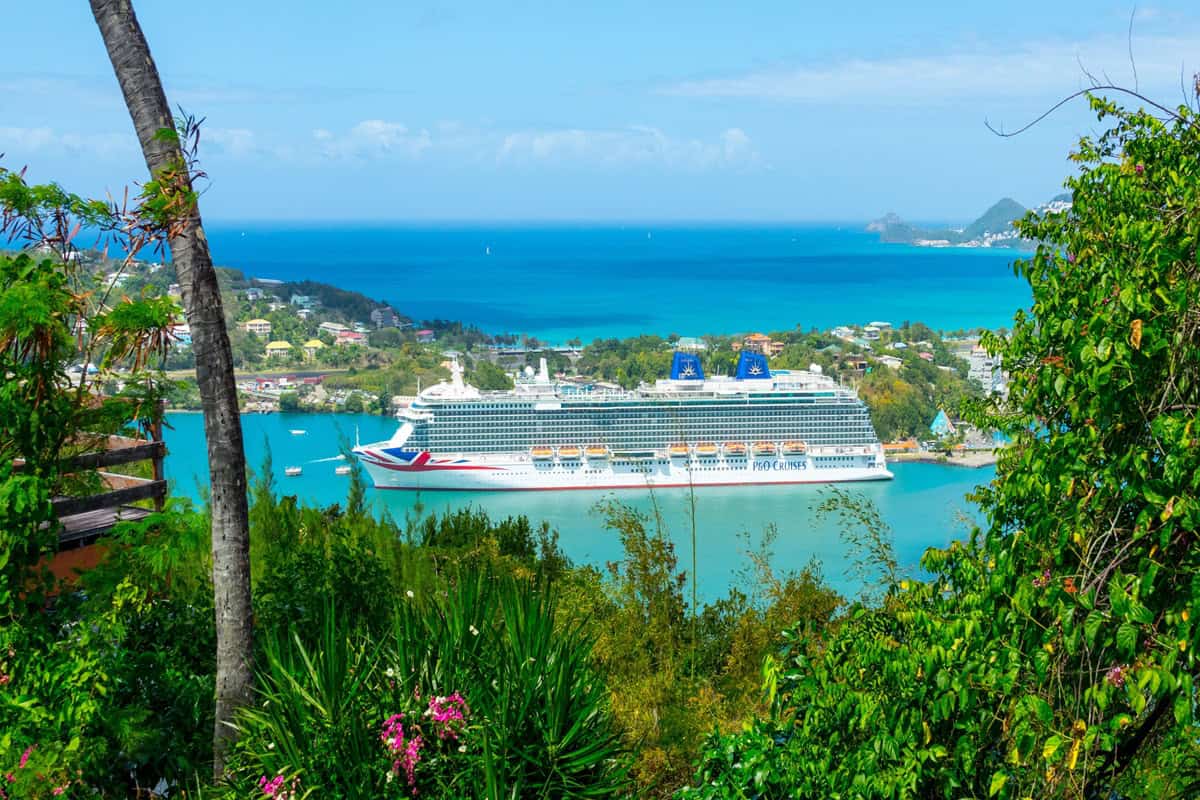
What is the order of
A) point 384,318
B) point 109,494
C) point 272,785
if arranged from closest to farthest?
point 272,785, point 109,494, point 384,318

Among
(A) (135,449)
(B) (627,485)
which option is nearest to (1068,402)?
(A) (135,449)

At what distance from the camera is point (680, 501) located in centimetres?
2009

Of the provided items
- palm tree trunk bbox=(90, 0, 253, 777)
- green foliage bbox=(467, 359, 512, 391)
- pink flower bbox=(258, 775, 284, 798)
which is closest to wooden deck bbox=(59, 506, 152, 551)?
palm tree trunk bbox=(90, 0, 253, 777)

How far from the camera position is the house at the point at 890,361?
28.5 m

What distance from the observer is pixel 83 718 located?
1.99 meters

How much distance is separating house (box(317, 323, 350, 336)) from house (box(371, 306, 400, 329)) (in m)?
2.08

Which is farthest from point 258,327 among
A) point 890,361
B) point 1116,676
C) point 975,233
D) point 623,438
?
point 975,233

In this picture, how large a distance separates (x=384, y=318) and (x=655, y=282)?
3118cm

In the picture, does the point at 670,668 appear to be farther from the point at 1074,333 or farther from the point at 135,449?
the point at 1074,333

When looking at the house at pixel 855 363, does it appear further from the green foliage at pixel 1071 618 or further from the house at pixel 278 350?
the green foliage at pixel 1071 618

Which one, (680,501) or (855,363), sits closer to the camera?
(680,501)

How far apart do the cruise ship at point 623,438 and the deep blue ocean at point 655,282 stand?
8.30 meters

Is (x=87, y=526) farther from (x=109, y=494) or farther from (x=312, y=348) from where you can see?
(x=312, y=348)

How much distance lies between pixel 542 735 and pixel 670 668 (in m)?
1.92
